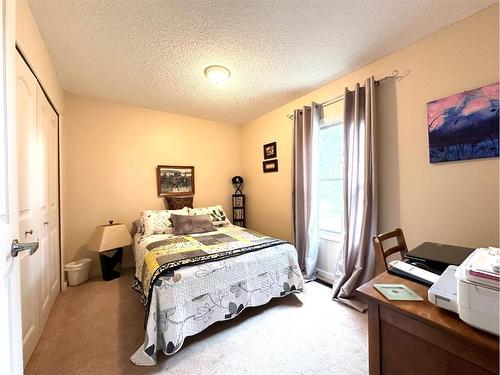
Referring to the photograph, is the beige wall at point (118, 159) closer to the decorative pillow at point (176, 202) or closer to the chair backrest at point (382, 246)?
the decorative pillow at point (176, 202)

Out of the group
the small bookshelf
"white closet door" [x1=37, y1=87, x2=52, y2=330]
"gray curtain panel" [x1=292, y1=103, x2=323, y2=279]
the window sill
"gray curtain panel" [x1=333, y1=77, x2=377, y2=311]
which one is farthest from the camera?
the small bookshelf

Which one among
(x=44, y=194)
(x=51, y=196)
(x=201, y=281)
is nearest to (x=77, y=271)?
(x=51, y=196)

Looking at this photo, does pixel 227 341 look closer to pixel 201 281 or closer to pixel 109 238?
pixel 201 281

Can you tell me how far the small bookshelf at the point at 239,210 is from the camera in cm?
385

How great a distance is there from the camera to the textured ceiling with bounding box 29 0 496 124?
146 cm

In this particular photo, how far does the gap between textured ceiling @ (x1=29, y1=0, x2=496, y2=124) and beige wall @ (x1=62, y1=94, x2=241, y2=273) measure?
49cm

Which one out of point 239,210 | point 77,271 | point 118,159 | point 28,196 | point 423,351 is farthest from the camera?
point 239,210

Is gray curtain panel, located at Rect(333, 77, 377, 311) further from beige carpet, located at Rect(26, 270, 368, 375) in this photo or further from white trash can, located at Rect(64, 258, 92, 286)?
white trash can, located at Rect(64, 258, 92, 286)

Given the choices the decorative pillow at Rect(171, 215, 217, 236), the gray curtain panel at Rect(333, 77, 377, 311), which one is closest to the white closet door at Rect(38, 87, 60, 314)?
the decorative pillow at Rect(171, 215, 217, 236)

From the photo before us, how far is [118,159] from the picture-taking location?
303cm

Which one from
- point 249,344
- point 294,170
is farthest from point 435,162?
point 249,344

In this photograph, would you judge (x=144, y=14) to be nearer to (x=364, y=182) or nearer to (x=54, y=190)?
(x=54, y=190)

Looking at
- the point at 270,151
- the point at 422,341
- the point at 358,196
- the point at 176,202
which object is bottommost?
the point at 422,341

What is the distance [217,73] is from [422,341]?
8.05 ft
